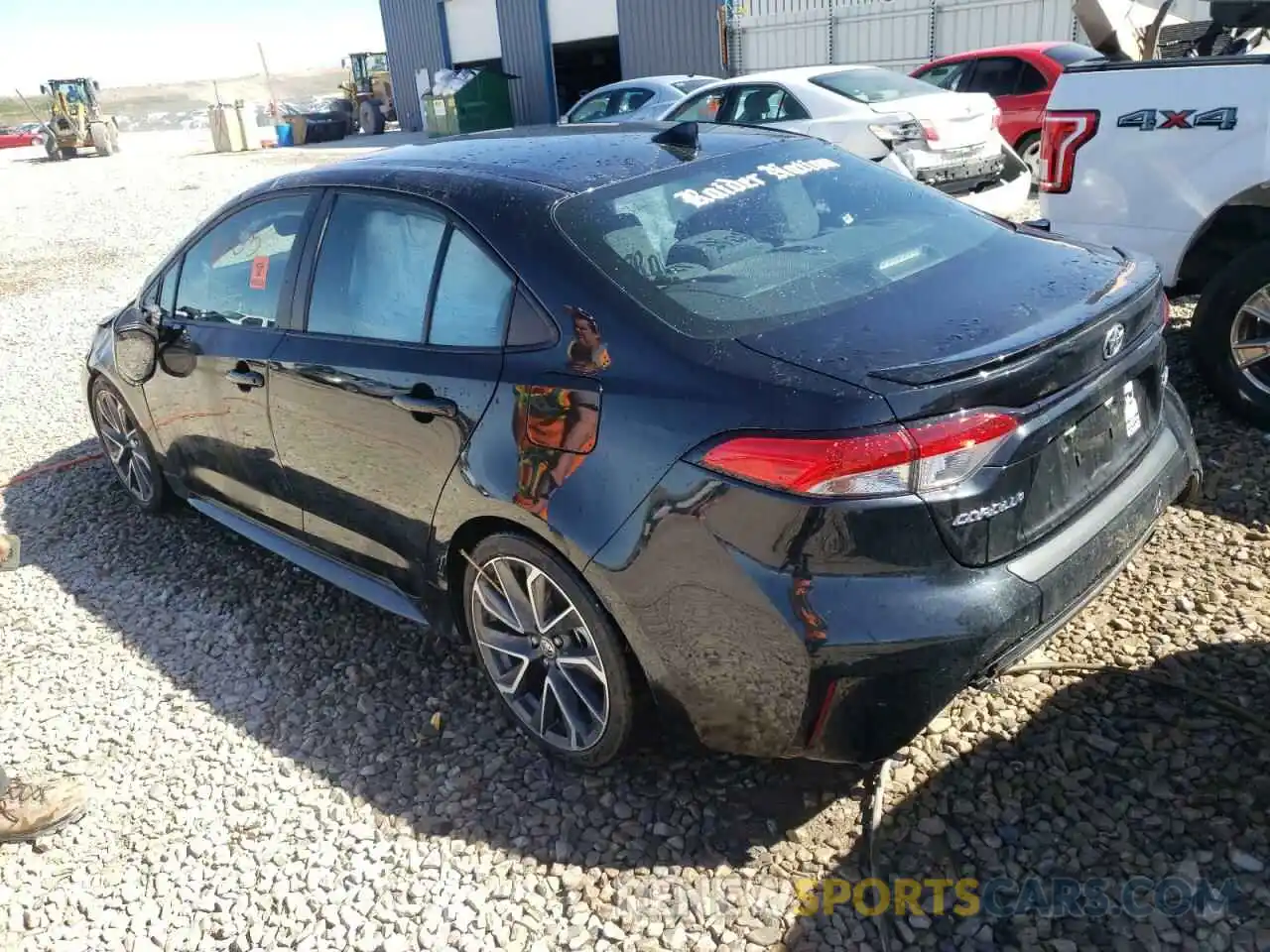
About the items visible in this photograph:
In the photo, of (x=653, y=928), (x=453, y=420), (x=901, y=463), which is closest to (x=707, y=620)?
(x=901, y=463)

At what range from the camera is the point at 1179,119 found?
4.07 meters

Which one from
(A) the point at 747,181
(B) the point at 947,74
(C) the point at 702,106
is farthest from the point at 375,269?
(B) the point at 947,74

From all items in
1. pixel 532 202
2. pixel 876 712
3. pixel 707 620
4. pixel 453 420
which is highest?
pixel 532 202

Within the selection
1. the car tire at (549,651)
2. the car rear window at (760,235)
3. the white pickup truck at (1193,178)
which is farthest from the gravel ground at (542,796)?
the car rear window at (760,235)

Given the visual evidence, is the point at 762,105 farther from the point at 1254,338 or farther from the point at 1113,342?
the point at 1113,342

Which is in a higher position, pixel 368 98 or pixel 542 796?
pixel 368 98

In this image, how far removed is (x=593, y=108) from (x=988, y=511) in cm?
1360

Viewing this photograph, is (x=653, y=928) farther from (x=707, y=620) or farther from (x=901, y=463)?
(x=901, y=463)

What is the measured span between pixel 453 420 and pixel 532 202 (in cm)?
64

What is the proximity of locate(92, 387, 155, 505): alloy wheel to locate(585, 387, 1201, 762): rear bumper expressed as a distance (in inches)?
125

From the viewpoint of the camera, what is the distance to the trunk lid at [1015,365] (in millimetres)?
2133

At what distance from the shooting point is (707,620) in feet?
7.47

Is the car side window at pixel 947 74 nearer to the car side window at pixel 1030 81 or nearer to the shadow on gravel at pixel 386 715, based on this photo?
the car side window at pixel 1030 81

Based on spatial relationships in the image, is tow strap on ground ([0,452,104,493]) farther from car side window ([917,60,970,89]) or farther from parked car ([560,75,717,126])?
parked car ([560,75,717,126])
